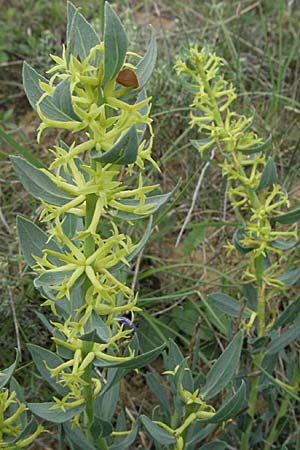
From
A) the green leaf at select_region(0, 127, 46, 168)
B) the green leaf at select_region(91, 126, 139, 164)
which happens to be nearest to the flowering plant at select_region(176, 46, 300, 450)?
the green leaf at select_region(0, 127, 46, 168)

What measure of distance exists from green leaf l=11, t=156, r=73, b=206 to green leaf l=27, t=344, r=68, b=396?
339mm

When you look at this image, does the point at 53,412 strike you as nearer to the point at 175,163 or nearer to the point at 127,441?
the point at 127,441

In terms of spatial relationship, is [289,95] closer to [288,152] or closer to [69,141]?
[288,152]

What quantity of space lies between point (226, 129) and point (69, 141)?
1002 millimetres

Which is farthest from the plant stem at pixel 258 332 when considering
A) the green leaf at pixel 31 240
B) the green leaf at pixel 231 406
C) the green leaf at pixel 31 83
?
the green leaf at pixel 31 83

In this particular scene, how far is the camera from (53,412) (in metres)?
1.20

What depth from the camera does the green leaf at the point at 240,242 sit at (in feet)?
4.90

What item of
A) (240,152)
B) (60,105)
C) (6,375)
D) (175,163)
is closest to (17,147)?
(240,152)

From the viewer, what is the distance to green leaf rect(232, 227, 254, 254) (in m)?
1.49

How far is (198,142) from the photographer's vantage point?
1574 mm

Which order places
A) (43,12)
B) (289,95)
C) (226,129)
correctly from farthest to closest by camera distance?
(43,12), (289,95), (226,129)

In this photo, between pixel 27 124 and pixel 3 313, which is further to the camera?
pixel 27 124

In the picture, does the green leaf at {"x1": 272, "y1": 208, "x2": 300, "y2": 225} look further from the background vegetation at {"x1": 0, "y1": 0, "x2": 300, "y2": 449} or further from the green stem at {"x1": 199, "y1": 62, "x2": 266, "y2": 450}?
the background vegetation at {"x1": 0, "y1": 0, "x2": 300, "y2": 449}

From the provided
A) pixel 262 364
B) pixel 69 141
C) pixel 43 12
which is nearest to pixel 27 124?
pixel 69 141
